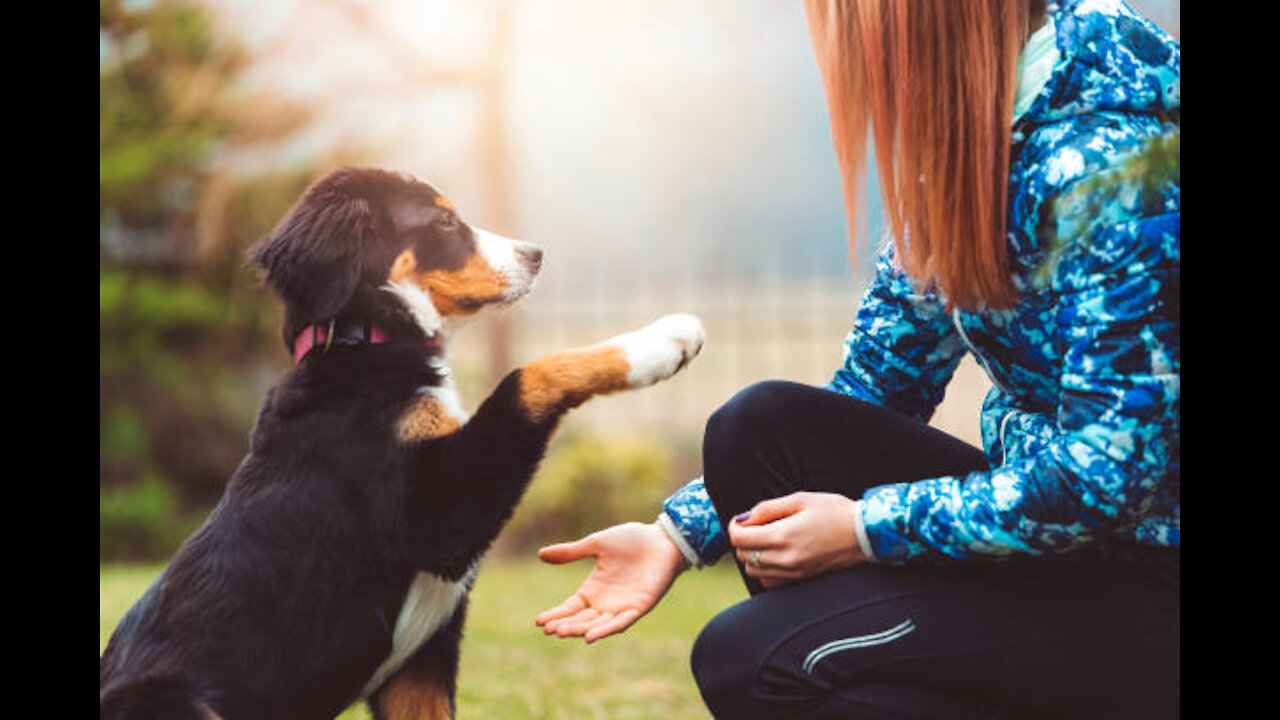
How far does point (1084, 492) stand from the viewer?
1.36 m

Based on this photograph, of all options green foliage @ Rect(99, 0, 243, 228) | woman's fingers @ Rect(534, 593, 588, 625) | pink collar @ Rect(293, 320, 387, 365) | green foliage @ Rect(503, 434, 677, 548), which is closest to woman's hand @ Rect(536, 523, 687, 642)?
woman's fingers @ Rect(534, 593, 588, 625)

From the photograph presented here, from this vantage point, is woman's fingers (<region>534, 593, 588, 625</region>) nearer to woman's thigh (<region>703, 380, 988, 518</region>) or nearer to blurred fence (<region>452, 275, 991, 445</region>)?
woman's thigh (<region>703, 380, 988, 518</region>)

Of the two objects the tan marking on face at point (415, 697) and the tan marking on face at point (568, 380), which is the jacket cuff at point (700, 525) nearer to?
the tan marking on face at point (568, 380)

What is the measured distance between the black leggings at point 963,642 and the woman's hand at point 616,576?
0.72 feet

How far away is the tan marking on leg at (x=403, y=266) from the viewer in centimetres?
217

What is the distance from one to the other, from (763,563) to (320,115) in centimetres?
633

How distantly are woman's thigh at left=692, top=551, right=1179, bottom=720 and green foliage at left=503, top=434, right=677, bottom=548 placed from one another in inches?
217

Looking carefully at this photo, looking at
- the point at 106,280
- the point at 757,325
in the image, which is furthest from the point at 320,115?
the point at 757,325

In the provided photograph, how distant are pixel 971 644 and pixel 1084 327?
1.40ft

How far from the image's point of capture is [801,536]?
1522 mm

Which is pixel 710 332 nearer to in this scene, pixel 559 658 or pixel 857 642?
pixel 559 658

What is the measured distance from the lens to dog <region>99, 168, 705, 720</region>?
1719 millimetres

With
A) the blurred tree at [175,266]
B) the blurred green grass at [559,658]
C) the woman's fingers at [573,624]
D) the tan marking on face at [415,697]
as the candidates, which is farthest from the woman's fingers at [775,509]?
the blurred tree at [175,266]

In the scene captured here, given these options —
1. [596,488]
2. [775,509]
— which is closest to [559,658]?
[775,509]
